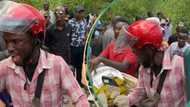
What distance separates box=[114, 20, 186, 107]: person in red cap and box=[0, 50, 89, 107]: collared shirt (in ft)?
2.58

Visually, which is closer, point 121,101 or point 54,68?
point 54,68

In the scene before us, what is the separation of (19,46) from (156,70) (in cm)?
123

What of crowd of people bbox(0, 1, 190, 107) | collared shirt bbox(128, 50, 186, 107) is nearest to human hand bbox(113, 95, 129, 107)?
crowd of people bbox(0, 1, 190, 107)

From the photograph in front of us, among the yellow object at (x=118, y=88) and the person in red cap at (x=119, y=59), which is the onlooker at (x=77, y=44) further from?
the yellow object at (x=118, y=88)

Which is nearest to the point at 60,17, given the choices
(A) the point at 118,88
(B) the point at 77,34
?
(B) the point at 77,34

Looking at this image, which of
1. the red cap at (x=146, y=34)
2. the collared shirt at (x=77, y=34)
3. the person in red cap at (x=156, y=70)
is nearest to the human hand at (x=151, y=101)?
the person in red cap at (x=156, y=70)

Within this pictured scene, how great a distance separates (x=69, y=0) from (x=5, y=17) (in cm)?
1984

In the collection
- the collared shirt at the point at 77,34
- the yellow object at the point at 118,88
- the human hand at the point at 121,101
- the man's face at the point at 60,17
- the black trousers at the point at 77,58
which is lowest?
the black trousers at the point at 77,58

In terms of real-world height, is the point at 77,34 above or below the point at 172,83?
below

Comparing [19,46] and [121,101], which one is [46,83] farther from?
[121,101]

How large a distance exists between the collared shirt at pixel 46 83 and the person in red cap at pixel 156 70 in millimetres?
786

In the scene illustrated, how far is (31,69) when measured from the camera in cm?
432

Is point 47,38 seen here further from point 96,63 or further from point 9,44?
point 9,44

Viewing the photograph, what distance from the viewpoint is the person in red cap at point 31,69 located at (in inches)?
164
